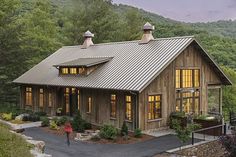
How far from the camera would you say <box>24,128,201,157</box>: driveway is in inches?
667

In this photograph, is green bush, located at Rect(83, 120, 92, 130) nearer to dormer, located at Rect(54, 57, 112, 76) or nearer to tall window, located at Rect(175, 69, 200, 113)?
dormer, located at Rect(54, 57, 112, 76)

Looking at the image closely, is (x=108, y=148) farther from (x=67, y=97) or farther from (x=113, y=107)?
(x=67, y=97)

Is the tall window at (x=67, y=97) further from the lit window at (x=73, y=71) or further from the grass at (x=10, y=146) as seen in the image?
the grass at (x=10, y=146)

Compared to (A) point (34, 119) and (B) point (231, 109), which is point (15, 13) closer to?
(A) point (34, 119)

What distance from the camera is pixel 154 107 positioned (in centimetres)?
2216

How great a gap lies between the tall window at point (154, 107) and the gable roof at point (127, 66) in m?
1.76

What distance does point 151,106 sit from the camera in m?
22.0

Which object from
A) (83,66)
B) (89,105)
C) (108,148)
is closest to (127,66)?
(83,66)

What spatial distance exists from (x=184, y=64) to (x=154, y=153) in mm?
8846

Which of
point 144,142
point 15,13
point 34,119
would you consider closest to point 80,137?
point 144,142

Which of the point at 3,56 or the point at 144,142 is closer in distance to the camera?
the point at 144,142

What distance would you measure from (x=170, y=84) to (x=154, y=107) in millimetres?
2049

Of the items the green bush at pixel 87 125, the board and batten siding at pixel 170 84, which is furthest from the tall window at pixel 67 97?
the board and batten siding at pixel 170 84

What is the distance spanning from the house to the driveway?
237 centimetres
